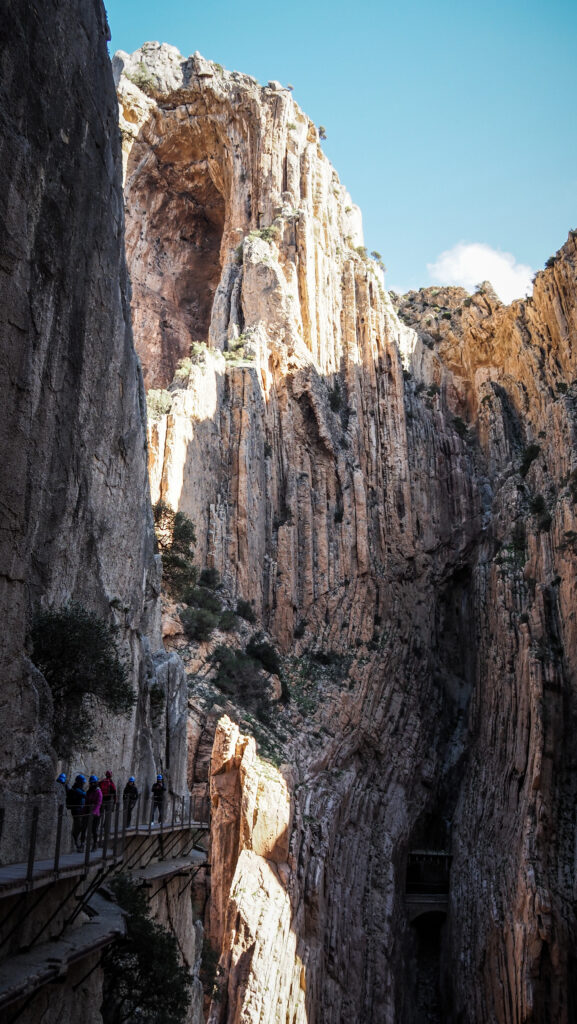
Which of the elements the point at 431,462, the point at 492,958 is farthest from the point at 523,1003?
the point at 431,462

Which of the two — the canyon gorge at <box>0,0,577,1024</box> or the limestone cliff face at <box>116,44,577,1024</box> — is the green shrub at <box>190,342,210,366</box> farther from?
the canyon gorge at <box>0,0,577,1024</box>

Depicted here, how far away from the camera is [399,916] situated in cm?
3781

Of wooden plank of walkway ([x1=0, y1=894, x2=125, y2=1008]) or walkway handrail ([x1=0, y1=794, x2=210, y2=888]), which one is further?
walkway handrail ([x1=0, y1=794, x2=210, y2=888])

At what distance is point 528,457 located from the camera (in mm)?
50188

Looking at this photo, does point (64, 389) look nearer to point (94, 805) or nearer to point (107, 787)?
point (107, 787)

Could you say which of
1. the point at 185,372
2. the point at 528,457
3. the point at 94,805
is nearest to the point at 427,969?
the point at 528,457

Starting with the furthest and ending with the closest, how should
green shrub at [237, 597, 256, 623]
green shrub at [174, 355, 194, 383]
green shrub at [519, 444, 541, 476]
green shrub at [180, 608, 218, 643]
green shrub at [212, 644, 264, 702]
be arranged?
green shrub at [519, 444, 541, 476] < green shrub at [174, 355, 194, 383] < green shrub at [237, 597, 256, 623] < green shrub at [180, 608, 218, 643] < green shrub at [212, 644, 264, 702]

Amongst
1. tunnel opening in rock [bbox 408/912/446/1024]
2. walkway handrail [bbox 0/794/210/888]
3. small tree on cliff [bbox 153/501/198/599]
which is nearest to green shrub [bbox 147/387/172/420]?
small tree on cliff [bbox 153/501/198/599]

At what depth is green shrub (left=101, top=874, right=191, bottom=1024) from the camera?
1323 centimetres

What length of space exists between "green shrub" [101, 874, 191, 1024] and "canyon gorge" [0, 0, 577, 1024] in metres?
1.92

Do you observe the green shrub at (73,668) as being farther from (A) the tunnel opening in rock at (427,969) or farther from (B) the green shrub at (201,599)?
(A) the tunnel opening in rock at (427,969)

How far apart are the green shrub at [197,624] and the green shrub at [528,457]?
946 inches

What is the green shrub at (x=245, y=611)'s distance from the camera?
3672cm

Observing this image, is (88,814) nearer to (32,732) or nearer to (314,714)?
(32,732)
